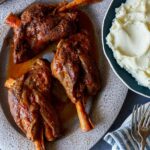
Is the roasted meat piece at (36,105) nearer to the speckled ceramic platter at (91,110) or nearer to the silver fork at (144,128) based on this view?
the speckled ceramic platter at (91,110)

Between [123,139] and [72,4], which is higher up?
[72,4]

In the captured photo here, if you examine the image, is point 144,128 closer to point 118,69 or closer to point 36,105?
point 118,69

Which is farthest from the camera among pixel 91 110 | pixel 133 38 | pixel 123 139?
pixel 91 110

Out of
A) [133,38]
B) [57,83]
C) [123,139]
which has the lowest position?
[123,139]

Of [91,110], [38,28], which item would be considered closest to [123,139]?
[91,110]

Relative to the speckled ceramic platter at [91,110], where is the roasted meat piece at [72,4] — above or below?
above

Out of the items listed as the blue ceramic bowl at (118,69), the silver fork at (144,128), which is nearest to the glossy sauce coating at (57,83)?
the blue ceramic bowl at (118,69)
